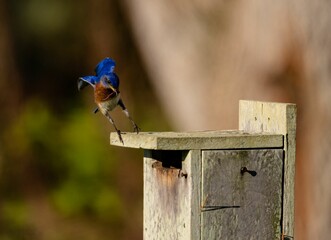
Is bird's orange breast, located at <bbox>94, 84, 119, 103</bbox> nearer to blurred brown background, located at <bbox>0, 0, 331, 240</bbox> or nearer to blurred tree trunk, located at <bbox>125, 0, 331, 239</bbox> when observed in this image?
blurred tree trunk, located at <bbox>125, 0, 331, 239</bbox>

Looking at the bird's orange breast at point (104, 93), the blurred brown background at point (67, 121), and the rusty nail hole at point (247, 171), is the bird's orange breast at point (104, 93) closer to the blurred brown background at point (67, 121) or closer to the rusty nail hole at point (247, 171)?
the rusty nail hole at point (247, 171)

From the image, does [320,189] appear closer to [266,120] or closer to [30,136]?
[266,120]

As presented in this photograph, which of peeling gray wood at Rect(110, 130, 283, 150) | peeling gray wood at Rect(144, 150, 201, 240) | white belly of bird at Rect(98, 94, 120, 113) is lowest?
peeling gray wood at Rect(144, 150, 201, 240)

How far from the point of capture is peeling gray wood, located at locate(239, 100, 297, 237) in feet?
9.81

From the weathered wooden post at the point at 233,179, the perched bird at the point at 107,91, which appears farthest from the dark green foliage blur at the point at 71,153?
the weathered wooden post at the point at 233,179

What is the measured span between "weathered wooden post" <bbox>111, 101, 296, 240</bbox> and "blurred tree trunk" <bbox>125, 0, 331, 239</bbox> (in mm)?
1061

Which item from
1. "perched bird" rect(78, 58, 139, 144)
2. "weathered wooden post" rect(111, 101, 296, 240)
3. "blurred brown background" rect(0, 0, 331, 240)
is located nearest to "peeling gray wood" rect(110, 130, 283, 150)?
"weathered wooden post" rect(111, 101, 296, 240)

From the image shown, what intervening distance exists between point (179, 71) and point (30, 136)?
3.39 meters

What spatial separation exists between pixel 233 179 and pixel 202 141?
0.15 metres

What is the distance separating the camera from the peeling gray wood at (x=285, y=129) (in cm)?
299

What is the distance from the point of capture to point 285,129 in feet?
9.80

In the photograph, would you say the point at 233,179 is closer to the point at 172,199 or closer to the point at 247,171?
the point at 247,171

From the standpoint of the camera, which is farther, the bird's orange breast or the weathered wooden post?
the bird's orange breast

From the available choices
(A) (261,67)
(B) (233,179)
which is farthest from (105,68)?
(A) (261,67)
